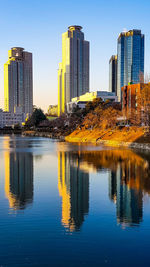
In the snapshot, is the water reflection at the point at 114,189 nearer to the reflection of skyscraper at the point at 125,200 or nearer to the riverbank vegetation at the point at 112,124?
the reflection of skyscraper at the point at 125,200

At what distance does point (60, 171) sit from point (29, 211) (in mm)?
13185

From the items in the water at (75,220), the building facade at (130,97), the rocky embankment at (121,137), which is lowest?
the water at (75,220)

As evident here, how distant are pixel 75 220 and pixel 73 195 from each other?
5019mm

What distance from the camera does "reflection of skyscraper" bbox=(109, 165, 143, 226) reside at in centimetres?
1405

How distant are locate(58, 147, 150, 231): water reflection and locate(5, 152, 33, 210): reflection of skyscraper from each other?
7.86 ft

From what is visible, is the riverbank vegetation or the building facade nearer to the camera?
the riverbank vegetation

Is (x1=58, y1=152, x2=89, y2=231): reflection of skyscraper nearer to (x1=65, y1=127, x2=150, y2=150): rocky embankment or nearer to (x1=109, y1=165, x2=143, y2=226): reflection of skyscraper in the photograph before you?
(x1=109, y1=165, x2=143, y2=226): reflection of skyscraper

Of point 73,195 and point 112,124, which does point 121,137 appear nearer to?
point 112,124

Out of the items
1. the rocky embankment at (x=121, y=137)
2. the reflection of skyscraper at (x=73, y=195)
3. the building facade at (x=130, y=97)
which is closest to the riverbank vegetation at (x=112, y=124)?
the rocky embankment at (x=121, y=137)

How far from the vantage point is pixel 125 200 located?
1725 cm

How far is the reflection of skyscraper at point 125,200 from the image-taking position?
14047 millimetres

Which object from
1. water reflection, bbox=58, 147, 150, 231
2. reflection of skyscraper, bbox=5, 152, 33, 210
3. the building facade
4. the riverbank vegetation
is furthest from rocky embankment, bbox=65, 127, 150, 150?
reflection of skyscraper, bbox=5, 152, 33, 210

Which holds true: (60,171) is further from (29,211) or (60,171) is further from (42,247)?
(42,247)

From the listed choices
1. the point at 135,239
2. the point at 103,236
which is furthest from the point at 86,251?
the point at 135,239
